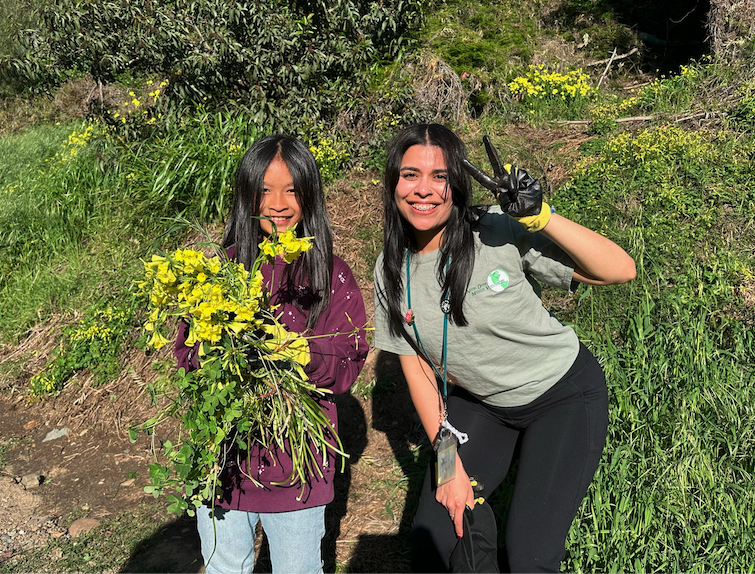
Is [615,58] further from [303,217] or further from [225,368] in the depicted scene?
[225,368]

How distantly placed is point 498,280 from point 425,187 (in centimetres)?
42

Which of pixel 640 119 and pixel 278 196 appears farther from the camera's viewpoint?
pixel 640 119

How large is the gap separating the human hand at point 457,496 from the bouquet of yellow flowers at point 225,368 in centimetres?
50

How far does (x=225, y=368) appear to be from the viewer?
5.73 ft

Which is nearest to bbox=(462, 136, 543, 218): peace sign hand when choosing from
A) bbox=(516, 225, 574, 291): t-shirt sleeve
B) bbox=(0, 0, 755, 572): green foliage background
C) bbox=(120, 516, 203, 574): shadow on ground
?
bbox=(516, 225, 574, 291): t-shirt sleeve

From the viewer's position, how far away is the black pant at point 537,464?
2037 millimetres

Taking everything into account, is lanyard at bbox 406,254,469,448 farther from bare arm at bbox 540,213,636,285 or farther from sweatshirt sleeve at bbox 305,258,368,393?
bare arm at bbox 540,213,636,285

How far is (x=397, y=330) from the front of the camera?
2.38 meters

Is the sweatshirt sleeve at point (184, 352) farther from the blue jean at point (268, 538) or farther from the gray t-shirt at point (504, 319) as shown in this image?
the gray t-shirt at point (504, 319)

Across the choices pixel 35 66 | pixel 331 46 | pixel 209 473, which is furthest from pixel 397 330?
pixel 35 66

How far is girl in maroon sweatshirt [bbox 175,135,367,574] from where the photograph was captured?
2047 millimetres

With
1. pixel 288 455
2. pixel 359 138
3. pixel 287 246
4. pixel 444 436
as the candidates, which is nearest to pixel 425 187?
pixel 287 246

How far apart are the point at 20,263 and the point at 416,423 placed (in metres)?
4.31

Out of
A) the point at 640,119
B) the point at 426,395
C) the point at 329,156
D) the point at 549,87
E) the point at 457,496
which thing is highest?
the point at 549,87
